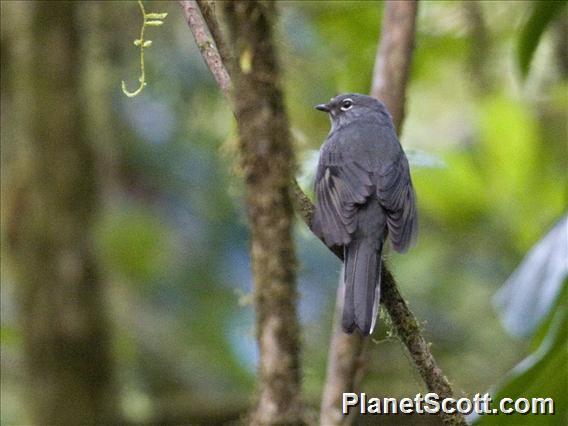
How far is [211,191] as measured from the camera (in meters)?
5.96

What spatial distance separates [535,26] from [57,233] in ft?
8.53

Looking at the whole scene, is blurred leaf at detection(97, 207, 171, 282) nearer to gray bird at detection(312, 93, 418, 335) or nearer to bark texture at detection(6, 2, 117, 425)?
Result: bark texture at detection(6, 2, 117, 425)

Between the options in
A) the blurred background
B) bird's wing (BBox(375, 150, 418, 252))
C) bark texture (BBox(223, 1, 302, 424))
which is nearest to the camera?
bark texture (BBox(223, 1, 302, 424))

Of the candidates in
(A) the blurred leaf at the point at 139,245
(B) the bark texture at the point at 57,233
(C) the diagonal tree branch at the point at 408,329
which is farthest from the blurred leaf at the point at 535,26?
(A) the blurred leaf at the point at 139,245

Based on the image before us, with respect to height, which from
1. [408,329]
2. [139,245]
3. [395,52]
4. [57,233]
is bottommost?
[139,245]

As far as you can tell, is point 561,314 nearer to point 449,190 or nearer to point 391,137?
point 391,137

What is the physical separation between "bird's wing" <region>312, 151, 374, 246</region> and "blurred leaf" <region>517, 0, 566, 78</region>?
673 millimetres

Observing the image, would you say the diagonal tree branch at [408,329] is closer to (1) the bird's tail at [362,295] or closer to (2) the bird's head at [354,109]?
(1) the bird's tail at [362,295]

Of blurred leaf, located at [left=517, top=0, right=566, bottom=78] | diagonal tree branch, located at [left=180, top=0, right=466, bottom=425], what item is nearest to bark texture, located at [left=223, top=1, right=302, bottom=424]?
diagonal tree branch, located at [left=180, top=0, right=466, bottom=425]

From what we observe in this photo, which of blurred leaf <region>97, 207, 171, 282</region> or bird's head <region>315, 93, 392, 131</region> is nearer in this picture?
bird's head <region>315, 93, 392, 131</region>

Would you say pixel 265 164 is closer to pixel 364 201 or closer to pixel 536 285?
pixel 364 201

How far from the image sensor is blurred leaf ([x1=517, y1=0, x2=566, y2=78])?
3.40 metres

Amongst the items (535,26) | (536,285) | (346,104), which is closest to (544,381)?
(536,285)

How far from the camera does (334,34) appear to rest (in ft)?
19.3
